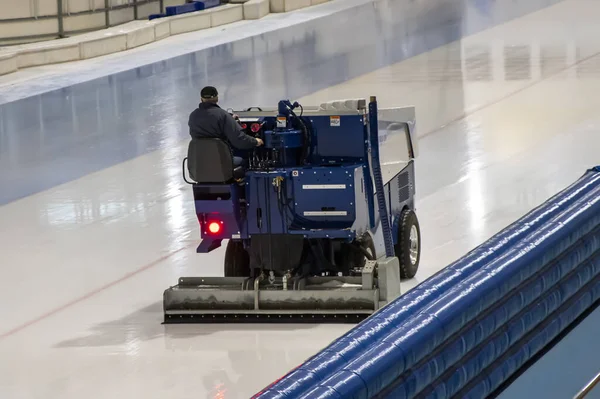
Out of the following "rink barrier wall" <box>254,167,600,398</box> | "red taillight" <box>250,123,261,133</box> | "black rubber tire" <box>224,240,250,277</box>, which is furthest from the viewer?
"black rubber tire" <box>224,240,250,277</box>

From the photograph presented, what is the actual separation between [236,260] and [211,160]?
100cm

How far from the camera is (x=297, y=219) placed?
32.6 ft

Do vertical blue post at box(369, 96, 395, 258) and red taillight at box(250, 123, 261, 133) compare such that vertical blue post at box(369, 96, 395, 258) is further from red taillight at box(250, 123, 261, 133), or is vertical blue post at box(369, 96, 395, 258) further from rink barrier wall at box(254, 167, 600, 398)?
rink barrier wall at box(254, 167, 600, 398)

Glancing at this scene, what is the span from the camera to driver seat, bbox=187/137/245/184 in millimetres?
9758

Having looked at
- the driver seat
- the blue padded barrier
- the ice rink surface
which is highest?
the driver seat

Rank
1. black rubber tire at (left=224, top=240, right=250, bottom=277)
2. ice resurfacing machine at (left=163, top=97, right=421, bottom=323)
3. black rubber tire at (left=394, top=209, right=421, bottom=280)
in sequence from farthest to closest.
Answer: black rubber tire at (left=394, top=209, right=421, bottom=280) < black rubber tire at (left=224, top=240, right=250, bottom=277) < ice resurfacing machine at (left=163, top=97, right=421, bottom=323)

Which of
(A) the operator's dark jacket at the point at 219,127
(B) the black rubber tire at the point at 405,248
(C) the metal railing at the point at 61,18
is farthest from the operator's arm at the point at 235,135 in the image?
(C) the metal railing at the point at 61,18

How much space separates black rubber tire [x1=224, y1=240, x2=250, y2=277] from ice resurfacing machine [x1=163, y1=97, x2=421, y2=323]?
13 cm

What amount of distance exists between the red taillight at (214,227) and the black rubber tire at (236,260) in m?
0.44

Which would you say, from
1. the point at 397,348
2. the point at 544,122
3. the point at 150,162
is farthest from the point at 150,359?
the point at 544,122

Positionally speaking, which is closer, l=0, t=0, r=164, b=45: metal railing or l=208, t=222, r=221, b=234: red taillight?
l=208, t=222, r=221, b=234: red taillight

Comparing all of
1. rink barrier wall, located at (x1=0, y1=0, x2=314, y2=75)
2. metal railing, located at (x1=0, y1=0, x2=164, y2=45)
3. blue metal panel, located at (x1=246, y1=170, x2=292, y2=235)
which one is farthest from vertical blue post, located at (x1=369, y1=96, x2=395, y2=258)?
metal railing, located at (x1=0, y1=0, x2=164, y2=45)

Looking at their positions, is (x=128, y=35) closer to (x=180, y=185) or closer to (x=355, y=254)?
(x=180, y=185)

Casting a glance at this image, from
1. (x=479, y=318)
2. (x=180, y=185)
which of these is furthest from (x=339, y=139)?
(x=180, y=185)
